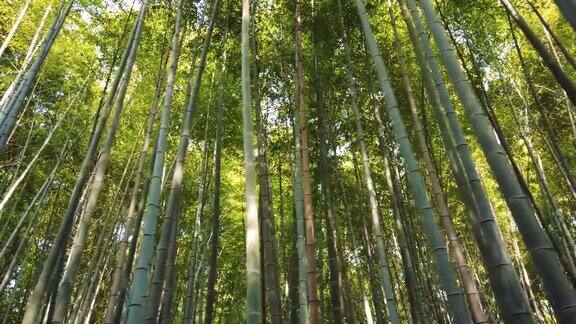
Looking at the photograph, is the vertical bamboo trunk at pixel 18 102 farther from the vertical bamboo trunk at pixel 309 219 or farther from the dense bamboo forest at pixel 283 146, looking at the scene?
the vertical bamboo trunk at pixel 309 219

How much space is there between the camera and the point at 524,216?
1.48 m

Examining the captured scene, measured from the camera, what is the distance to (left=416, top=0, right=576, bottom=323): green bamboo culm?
1327mm

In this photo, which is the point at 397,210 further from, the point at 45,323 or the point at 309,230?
the point at 45,323

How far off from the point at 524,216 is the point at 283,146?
5456mm

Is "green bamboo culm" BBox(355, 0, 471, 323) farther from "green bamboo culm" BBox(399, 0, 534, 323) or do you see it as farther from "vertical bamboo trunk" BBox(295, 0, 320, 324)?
"vertical bamboo trunk" BBox(295, 0, 320, 324)

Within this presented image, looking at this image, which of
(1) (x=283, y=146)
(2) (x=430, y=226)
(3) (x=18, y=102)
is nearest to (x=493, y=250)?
(2) (x=430, y=226)

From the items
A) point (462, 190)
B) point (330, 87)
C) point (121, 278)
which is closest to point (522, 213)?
point (462, 190)

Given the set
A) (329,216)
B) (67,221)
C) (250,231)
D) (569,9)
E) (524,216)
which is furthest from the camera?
(329,216)

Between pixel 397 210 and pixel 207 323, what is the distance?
2.36m

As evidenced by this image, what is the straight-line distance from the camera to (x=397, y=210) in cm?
478

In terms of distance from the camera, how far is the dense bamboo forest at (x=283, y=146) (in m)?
2.33

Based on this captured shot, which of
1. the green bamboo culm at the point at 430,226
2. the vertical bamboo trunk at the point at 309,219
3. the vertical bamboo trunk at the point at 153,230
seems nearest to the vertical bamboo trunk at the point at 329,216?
the vertical bamboo trunk at the point at 309,219

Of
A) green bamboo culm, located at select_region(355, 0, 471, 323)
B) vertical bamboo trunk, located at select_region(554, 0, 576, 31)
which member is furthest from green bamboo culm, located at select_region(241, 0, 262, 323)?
vertical bamboo trunk, located at select_region(554, 0, 576, 31)

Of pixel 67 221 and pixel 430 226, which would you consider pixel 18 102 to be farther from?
pixel 430 226
